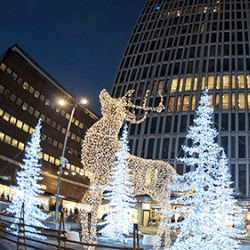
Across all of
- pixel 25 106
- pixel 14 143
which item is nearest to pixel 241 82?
pixel 25 106

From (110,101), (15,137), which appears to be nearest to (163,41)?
(15,137)

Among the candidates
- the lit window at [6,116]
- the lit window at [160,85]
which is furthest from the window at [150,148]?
the lit window at [6,116]

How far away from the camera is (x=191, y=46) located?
247ft

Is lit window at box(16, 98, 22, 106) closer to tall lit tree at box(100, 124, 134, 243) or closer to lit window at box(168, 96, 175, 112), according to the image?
lit window at box(168, 96, 175, 112)

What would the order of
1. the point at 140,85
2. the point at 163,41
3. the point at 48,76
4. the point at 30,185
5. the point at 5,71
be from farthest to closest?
the point at 163,41, the point at 140,85, the point at 48,76, the point at 5,71, the point at 30,185

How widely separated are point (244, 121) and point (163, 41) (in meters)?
26.7

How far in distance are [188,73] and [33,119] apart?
106ft

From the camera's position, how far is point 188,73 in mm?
72062

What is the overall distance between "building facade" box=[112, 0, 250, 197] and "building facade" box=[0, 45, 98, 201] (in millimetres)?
12677

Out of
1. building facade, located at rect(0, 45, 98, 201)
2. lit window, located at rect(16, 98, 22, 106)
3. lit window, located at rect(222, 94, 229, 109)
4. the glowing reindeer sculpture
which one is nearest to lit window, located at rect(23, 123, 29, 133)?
building facade, located at rect(0, 45, 98, 201)

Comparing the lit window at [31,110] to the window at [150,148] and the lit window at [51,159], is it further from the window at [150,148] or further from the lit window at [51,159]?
the window at [150,148]

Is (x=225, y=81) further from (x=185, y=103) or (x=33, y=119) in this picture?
(x=33, y=119)

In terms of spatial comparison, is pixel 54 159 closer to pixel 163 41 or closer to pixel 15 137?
pixel 15 137

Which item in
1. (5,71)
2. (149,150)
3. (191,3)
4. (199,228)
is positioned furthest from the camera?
(191,3)
